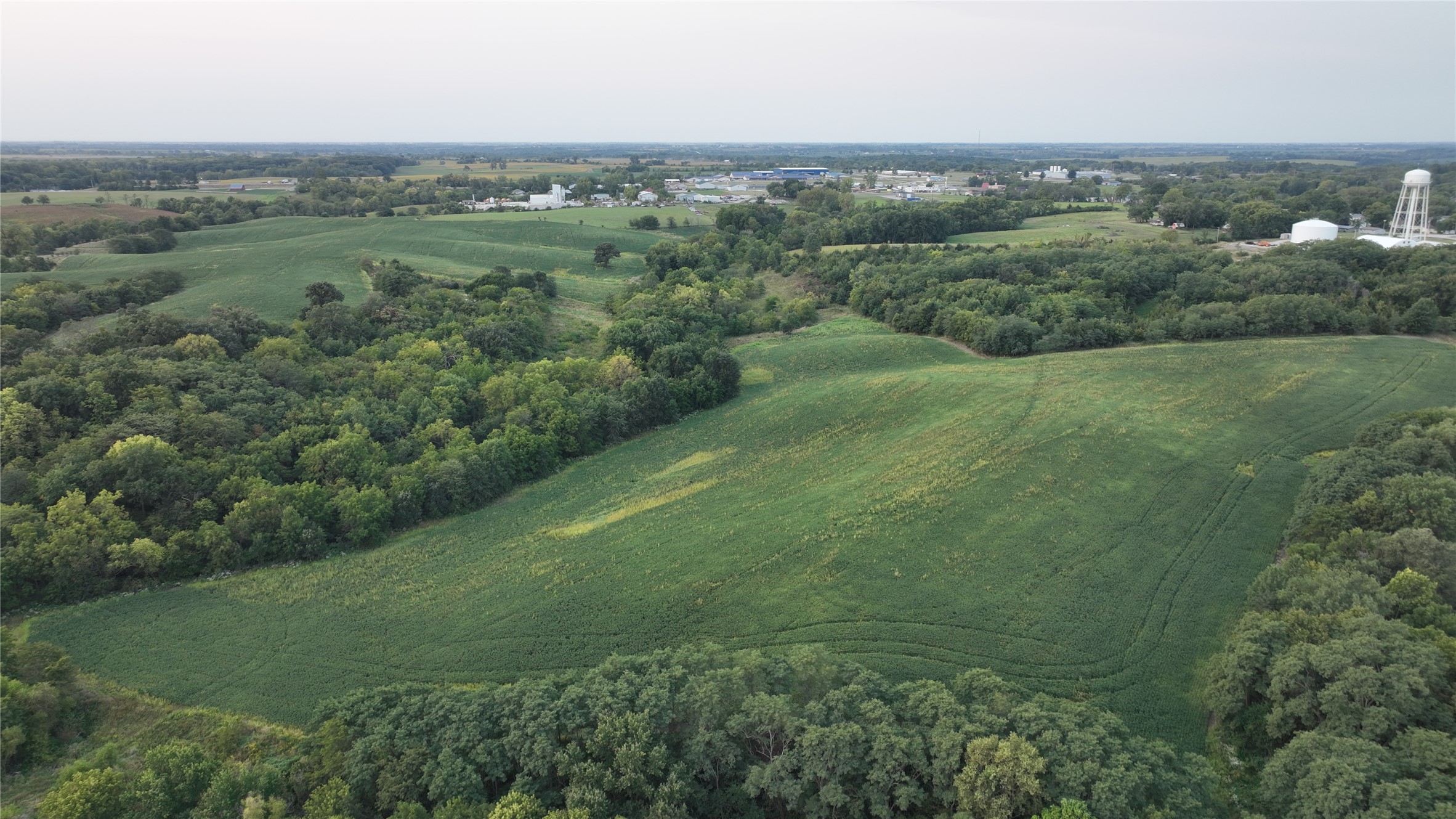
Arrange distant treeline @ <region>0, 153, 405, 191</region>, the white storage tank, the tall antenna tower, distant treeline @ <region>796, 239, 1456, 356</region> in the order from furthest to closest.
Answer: distant treeline @ <region>0, 153, 405, 191</region>
the white storage tank
the tall antenna tower
distant treeline @ <region>796, 239, 1456, 356</region>

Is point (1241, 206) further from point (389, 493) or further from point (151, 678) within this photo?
point (151, 678)

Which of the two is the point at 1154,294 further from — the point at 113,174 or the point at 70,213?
the point at 113,174

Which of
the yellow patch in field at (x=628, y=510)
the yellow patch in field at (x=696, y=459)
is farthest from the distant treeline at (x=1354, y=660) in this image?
the yellow patch in field at (x=696, y=459)

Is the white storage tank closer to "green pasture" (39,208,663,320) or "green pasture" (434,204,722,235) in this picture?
"green pasture" (39,208,663,320)

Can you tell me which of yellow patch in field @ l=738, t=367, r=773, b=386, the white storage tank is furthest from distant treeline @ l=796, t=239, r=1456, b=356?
yellow patch in field @ l=738, t=367, r=773, b=386

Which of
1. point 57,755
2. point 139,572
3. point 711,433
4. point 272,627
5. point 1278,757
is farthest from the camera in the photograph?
point 711,433

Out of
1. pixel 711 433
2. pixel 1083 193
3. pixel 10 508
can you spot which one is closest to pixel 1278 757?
pixel 711 433
